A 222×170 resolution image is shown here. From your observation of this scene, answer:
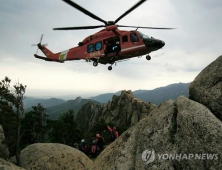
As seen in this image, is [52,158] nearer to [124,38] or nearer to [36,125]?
[124,38]

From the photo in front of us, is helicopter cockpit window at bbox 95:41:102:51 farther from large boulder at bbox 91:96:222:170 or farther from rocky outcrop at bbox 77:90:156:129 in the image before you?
rocky outcrop at bbox 77:90:156:129

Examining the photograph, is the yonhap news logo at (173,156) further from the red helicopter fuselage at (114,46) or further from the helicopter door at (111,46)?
the helicopter door at (111,46)

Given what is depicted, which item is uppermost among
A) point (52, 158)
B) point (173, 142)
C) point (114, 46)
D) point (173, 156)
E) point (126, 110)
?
point (114, 46)

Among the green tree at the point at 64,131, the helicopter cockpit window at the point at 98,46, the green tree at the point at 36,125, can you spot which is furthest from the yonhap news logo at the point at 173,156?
the green tree at the point at 64,131

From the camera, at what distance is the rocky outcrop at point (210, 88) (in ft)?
26.2

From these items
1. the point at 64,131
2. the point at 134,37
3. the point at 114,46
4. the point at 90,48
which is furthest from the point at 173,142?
→ the point at 64,131

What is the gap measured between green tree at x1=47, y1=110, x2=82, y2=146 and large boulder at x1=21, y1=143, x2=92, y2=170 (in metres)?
28.5

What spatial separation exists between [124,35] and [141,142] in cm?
1562

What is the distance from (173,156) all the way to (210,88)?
10.8 feet

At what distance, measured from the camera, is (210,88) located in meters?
8.41

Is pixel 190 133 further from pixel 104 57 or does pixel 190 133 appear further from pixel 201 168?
pixel 104 57

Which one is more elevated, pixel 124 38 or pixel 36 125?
pixel 124 38

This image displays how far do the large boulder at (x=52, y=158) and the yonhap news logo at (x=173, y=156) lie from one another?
9443 millimetres

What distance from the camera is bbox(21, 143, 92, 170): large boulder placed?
1579cm
